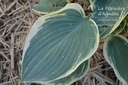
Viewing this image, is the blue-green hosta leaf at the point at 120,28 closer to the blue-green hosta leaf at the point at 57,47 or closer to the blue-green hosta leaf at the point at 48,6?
the blue-green hosta leaf at the point at 57,47

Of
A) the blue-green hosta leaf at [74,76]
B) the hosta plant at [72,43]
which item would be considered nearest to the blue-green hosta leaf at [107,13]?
the hosta plant at [72,43]

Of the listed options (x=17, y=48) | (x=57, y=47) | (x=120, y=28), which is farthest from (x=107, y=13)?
(x=17, y=48)

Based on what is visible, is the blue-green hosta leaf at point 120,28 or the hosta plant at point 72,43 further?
the blue-green hosta leaf at point 120,28

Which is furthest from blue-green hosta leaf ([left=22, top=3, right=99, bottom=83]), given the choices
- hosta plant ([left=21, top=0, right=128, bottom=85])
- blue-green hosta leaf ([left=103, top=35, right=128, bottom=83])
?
blue-green hosta leaf ([left=103, top=35, right=128, bottom=83])

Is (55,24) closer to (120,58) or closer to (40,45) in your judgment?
(40,45)

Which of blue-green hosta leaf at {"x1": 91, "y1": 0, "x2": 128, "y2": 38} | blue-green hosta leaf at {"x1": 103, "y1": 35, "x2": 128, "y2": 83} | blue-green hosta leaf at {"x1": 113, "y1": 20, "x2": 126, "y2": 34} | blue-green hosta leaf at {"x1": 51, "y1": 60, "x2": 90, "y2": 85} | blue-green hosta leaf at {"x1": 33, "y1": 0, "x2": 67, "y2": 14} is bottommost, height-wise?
blue-green hosta leaf at {"x1": 51, "y1": 60, "x2": 90, "y2": 85}

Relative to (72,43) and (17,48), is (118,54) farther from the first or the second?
(17,48)

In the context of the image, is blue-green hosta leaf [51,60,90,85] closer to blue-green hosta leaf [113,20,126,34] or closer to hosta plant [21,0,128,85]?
hosta plant [21,0,128,85]
